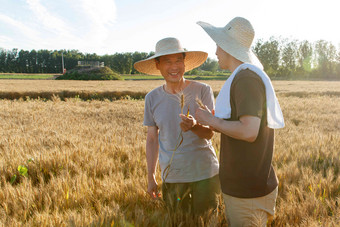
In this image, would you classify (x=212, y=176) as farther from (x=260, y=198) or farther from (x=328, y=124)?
(x=328, y=124)

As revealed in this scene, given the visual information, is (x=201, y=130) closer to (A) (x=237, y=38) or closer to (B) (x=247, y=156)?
(B) (x=247, y=156)

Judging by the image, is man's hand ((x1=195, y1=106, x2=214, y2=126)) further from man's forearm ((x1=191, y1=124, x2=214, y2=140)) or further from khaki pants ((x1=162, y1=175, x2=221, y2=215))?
khaki pants ((x1=162, y1=175, x2=221, y2=215))

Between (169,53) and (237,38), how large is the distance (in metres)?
0.75

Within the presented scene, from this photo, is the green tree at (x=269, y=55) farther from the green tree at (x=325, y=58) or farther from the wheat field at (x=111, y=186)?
the wheat field at (x=111, y=186)

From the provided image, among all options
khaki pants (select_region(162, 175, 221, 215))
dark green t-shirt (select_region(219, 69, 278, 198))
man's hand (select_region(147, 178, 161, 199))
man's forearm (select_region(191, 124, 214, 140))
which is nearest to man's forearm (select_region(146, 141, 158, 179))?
man's hand (select_region(147, 178, 161, 199))

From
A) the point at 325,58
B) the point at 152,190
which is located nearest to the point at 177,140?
the point at 152,190

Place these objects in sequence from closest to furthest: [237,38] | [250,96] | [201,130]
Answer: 1. [250,96]
2. [237,38]
3. [201,130]

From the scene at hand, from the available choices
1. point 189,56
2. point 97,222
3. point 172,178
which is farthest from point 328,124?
point 97,222

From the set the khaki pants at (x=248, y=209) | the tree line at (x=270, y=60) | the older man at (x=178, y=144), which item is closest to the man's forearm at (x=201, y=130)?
the older man at (x=178, y=144)

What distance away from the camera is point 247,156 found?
156cm

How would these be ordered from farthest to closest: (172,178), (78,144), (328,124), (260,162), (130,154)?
(328,124) < (78,144) < (130,154) < (172,178) < (260,162)

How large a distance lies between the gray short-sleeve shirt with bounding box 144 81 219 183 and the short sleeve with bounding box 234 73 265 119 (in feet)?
3.07

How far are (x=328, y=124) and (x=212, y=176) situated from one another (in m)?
5.42

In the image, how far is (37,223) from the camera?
5.82ft
